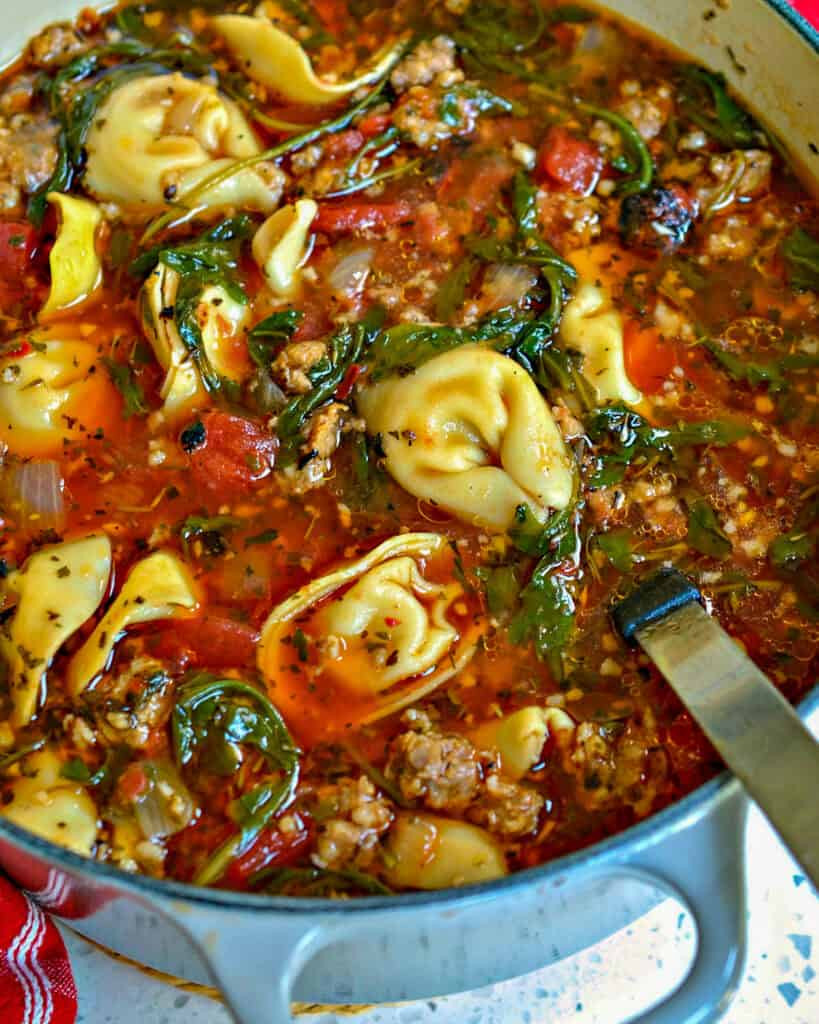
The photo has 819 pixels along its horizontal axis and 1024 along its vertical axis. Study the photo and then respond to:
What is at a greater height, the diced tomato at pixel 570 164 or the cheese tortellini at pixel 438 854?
the diced tomato at pixel 570 164

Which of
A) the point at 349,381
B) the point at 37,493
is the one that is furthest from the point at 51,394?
the point at 349,381

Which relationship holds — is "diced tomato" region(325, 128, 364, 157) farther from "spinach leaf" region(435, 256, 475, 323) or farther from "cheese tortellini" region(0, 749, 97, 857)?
"cheese tortellini" region(0, 749, 97, 857)

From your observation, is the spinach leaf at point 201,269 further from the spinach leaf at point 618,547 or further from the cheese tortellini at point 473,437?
the spinach leaf at point 618,547

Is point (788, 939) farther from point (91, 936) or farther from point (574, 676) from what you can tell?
point (91, 936)

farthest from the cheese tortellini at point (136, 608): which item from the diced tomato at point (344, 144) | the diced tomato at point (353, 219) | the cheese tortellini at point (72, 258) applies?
the diced tomato at point (344, 144)

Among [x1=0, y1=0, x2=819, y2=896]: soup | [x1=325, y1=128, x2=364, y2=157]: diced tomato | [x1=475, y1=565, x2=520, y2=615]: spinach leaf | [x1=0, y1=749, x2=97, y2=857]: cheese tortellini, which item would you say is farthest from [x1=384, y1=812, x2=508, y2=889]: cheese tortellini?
[x1=325, y1=128, x2=364, y2=157]: diced tomato

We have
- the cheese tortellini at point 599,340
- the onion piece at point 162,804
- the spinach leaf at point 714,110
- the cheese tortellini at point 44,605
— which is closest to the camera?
the onion piece at point 162,804

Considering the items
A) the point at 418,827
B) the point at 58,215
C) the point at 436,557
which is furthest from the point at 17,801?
the point at 58,215
